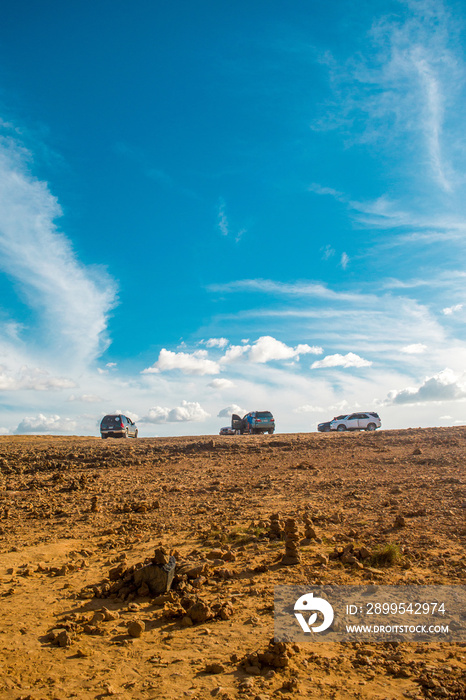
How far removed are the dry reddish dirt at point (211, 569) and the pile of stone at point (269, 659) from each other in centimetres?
1

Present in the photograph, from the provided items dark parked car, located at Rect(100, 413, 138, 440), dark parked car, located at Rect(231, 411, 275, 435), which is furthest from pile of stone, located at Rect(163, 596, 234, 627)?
dark parked car, located at Rect(100, 413, 138, 440)

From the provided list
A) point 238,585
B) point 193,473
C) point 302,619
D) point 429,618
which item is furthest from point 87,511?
point 429,618

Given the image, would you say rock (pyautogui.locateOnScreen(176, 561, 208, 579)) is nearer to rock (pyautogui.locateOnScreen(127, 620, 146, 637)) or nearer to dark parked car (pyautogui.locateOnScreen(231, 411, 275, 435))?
rock (pyautogui.locateOnScreen(127, 620, 146, 637))

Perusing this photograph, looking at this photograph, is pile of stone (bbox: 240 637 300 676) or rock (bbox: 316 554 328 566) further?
rock (bbox: 316 554 328 566)

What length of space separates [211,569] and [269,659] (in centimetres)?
267

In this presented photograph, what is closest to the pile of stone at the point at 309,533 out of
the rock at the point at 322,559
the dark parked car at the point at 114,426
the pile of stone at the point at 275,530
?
the pile of stone at the point at 275,530

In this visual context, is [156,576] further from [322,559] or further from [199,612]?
[322,559]

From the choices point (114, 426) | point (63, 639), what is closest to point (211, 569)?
point (63, 639)

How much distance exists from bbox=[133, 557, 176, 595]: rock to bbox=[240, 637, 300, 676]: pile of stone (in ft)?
6.55

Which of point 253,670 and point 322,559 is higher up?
point 322,559

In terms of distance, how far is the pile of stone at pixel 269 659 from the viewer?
438 centimetres

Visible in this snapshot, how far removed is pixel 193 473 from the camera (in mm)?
15523

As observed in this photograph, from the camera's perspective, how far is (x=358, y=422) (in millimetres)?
38125

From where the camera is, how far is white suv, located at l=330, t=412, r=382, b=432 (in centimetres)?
3769
